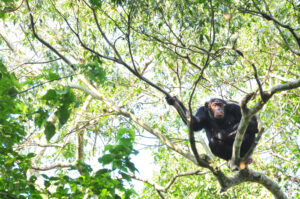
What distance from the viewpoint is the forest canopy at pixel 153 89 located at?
3236mm

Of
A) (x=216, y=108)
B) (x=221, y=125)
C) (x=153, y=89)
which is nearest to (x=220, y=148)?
(x=221, y=125)

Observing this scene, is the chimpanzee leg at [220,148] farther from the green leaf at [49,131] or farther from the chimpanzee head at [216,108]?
the green leaf at [49,131]

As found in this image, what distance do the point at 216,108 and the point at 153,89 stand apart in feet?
8.50

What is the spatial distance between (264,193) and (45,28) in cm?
744

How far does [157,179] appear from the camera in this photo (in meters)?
10.3

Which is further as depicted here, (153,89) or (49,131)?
(153,89)

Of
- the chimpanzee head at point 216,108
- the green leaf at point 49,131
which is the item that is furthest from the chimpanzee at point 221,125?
the green leaf at point 49,131

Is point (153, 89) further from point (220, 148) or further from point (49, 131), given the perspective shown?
point (49, 131)

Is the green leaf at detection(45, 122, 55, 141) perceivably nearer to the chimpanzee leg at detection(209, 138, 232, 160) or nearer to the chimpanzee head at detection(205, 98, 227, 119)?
the chimpanzee leg at detection(209, 138, 232, 160)

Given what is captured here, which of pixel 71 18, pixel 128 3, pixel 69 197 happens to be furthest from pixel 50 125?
pixel 71 18

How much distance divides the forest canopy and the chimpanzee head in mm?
257

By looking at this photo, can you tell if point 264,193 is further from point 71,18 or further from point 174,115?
point 71,18

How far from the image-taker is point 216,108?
6.53 meters

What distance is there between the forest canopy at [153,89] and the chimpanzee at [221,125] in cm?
33
